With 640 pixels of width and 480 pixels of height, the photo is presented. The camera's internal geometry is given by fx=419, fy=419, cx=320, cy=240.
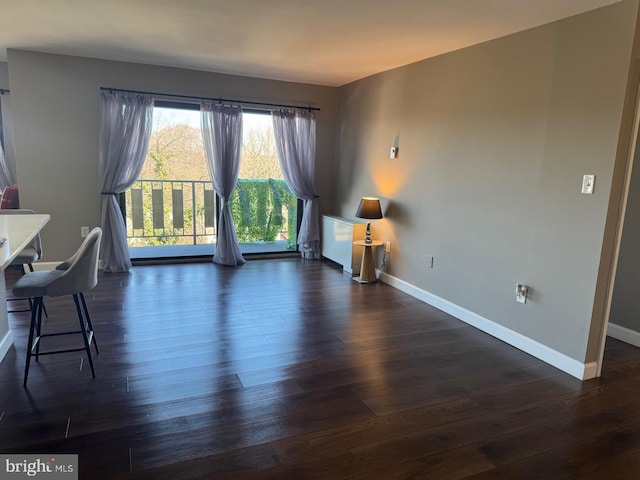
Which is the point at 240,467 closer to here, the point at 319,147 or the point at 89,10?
the point at 89,10

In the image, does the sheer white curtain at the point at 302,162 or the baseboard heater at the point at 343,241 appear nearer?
the baseboard heater at the point at 343,241

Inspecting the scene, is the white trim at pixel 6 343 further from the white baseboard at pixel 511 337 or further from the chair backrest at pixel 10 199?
the white baseboard at pixel 511 337

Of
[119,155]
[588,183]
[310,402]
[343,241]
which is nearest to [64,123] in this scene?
[119,155]

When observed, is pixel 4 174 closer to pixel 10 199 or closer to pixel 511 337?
pixel 10 199

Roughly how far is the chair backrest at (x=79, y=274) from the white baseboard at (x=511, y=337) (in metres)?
3.04

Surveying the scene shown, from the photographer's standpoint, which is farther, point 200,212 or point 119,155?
point 200,212

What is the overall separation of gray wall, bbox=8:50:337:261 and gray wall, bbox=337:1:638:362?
285 centimetres

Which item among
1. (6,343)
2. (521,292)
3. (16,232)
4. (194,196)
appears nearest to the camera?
(16,232)

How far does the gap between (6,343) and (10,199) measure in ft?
8.92

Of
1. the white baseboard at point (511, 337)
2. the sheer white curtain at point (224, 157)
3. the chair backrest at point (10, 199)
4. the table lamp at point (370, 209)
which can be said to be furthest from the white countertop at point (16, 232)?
the white baseboard at point (511, 337)

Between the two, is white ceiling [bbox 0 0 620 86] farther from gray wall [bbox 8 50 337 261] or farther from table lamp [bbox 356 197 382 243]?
table lamp [bbox 356 197 382 243]

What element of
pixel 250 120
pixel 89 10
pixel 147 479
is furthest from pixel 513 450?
pixel 250 120

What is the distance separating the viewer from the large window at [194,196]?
212 inches

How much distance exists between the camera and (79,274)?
2482 millimetres
